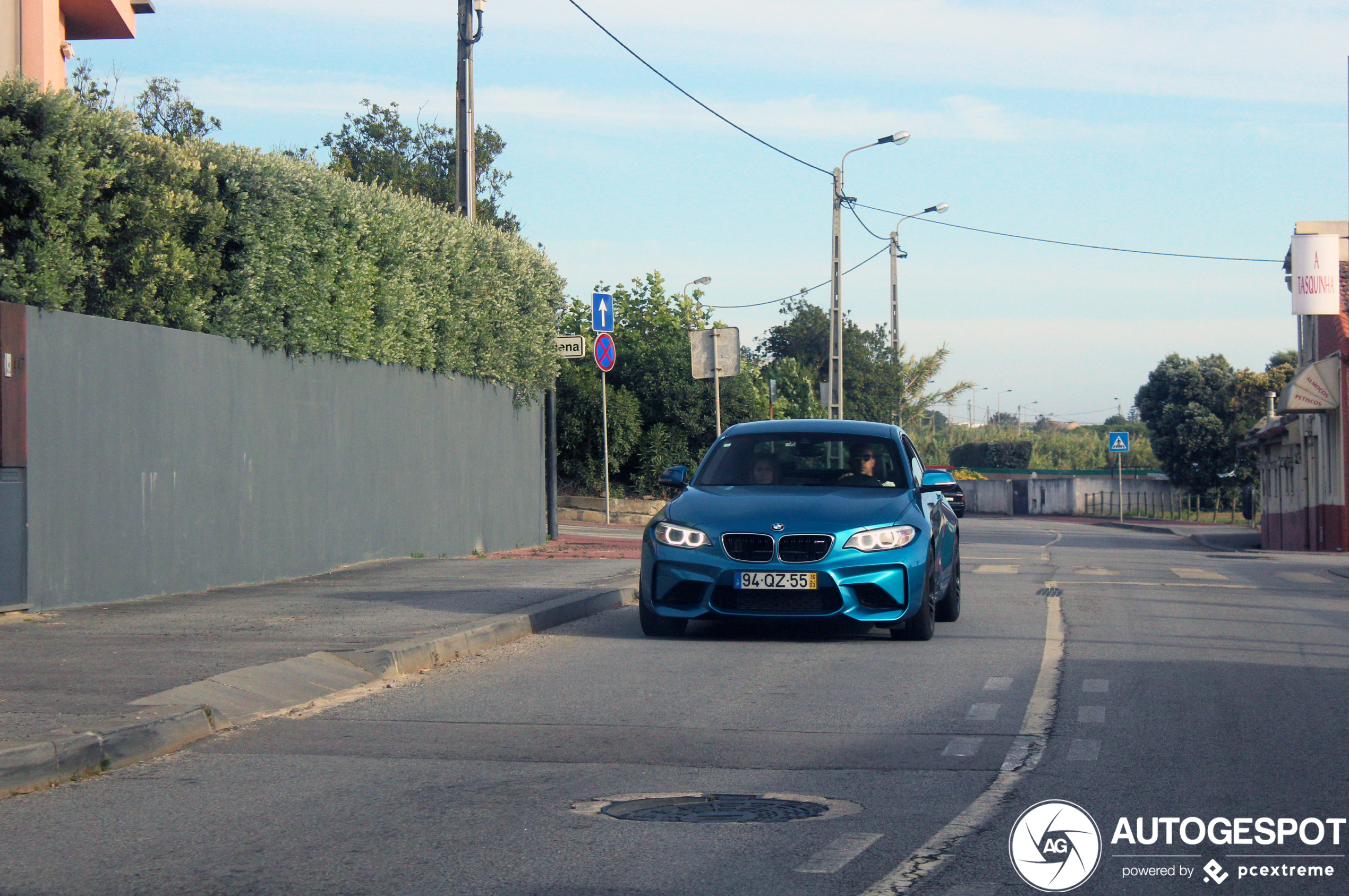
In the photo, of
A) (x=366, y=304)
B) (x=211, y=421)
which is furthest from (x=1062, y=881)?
(x=366, y=304)

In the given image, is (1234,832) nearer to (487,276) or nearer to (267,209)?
(267,209)

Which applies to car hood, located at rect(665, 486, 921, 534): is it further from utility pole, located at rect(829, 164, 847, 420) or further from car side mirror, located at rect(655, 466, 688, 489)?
utility pole, located at rect(829, 164, 847, 420)

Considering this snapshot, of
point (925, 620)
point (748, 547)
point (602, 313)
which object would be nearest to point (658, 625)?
point (748, 547)

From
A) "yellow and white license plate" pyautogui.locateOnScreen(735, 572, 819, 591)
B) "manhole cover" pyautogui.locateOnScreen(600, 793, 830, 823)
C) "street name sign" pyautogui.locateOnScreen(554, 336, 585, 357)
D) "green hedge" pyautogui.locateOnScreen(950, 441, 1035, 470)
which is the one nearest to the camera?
"manhole cover" pyautogui.locateOnScreen(600, 793, 830, 823)

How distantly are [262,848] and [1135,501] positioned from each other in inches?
2524

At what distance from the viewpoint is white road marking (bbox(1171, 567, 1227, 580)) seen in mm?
16547

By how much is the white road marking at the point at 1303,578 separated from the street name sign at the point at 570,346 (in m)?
9.76

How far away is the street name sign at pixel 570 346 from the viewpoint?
65.9 feet

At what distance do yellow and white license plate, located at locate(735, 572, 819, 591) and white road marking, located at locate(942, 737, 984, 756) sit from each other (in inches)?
113

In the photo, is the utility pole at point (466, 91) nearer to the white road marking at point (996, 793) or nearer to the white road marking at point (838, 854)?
the white road marking at point (996, 793)

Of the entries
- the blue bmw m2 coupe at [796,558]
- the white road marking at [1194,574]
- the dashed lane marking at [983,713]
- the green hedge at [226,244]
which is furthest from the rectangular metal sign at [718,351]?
the dashed lane marking at [983,713]

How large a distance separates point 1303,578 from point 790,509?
31.9ft

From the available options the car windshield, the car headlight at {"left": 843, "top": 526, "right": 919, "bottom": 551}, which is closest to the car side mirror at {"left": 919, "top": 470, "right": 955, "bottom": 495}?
the car windshield

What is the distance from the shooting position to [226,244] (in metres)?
12.3
